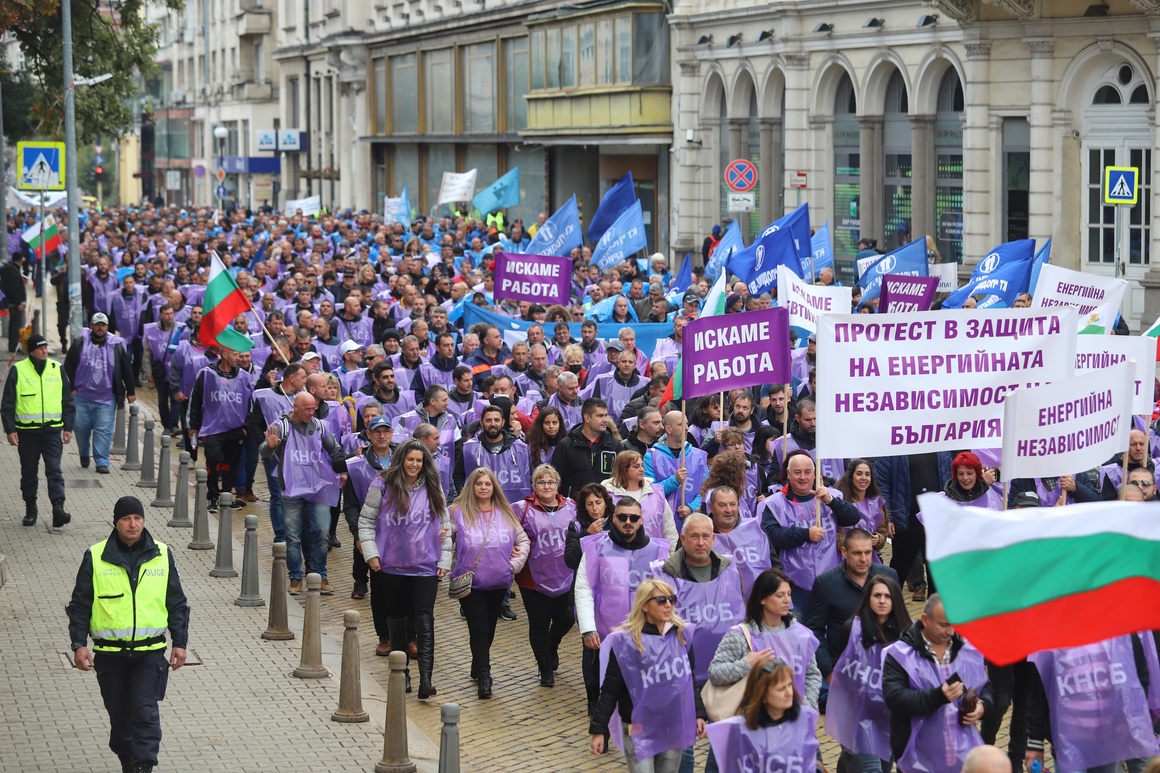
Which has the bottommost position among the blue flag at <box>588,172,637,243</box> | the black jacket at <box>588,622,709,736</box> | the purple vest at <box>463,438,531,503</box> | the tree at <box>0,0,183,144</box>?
the black jacket at <box>588,622,709,736</box>

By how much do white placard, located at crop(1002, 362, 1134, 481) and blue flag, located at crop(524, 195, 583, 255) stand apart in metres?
17.3

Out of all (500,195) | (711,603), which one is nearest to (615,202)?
(500,195)

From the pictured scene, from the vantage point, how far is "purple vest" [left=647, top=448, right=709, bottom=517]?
42.3ft

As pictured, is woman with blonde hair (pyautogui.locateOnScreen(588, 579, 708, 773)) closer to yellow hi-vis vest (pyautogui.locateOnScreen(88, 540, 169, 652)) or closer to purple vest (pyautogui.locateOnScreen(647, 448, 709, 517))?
yellow hi-vis vest (pyautogui.locateOnScreen(88, 540, 169, 652))

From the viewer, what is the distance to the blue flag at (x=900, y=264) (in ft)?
72.3

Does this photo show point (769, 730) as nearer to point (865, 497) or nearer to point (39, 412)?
point (865, 497)

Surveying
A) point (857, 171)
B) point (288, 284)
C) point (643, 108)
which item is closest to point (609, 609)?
point (288, 284)

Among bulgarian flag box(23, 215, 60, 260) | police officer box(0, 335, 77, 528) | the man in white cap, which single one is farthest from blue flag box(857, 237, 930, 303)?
bulgarian flag box(23, 215, 60, 260)

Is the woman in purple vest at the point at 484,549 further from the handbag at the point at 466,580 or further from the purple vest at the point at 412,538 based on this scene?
the purple vest at the point at 412,538

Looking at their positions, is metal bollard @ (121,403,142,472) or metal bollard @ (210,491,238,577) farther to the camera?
metal bollard @ (121,403,142,472)

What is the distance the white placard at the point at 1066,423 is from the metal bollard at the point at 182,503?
33.2ft

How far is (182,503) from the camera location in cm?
1781

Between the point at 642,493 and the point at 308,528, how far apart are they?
14.2ft

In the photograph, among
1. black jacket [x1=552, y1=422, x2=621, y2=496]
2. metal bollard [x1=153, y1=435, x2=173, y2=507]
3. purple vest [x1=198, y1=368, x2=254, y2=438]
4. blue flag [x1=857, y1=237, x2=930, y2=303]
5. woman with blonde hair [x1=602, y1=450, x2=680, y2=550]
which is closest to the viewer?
woman with blonde hair [x1=602, y1=450, x2=680, y2=550]
